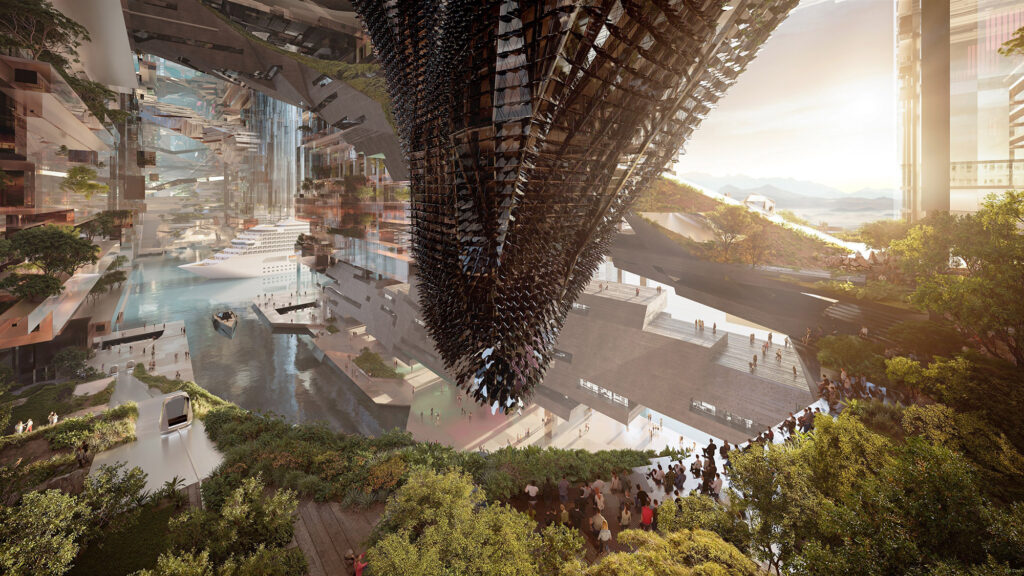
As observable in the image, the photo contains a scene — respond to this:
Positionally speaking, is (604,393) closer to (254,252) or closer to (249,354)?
(249,354)

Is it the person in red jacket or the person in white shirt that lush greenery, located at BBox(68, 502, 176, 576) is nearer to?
the person in white shirt

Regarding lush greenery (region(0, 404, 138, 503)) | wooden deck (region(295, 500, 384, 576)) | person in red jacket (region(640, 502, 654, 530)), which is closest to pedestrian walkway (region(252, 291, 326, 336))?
lush greenery (region(0, 404, 138, 503))

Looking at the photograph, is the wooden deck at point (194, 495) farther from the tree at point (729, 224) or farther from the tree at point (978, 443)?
the tree at point (729, 224)

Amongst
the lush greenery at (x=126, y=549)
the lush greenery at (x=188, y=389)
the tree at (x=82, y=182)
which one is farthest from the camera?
the lush greenery at (x=188, y=389)

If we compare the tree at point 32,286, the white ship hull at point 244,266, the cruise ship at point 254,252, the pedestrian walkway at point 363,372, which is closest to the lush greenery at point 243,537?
the tree at point 32,286

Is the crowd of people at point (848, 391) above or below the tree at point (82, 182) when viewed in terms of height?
below

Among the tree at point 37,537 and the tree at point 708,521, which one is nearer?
the tree at point 708,521

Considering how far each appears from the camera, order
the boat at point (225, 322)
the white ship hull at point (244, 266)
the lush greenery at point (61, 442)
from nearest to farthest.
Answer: the lush greenery at point (61, 442), the boat at point (225, 322), the white ship hull at point (244, 266)

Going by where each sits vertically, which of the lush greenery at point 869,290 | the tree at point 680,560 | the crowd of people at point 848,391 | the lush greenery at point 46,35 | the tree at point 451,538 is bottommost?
the tree at point 451,538
